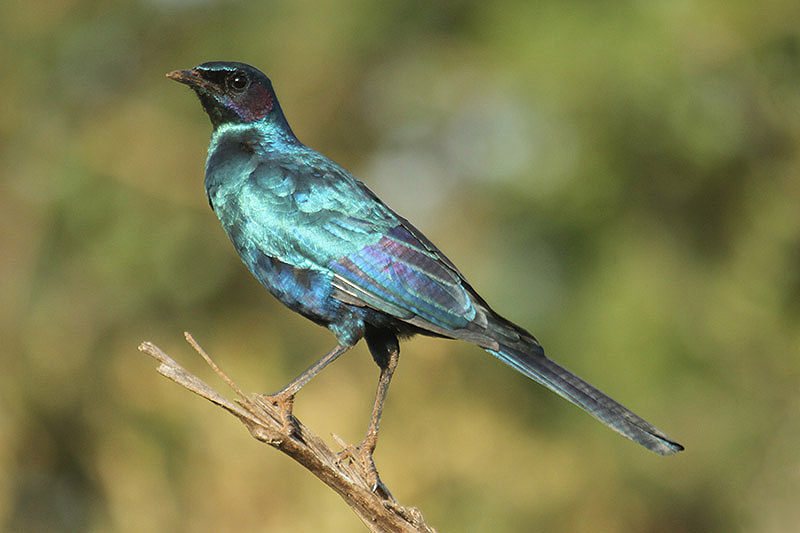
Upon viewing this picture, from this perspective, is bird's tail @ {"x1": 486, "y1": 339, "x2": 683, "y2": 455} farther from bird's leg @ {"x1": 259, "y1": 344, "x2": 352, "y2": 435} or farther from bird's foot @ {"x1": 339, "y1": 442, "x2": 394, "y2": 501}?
bird's leg @ {"x1": 259, "y1": 344, "x2": 352, "y2": 435}

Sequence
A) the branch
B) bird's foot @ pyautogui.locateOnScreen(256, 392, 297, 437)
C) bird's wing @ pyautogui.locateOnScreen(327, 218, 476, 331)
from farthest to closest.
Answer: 1. bird's wing @ pyautogui.locateOnScreen(327, 218, 476, 331)
2. bird's foot @ pyautogui.locateOnScreen(256, 392, 297, 437)
3. the branch

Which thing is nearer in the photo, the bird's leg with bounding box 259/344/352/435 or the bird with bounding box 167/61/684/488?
the bird's leg with bounding box 259/344/352/435

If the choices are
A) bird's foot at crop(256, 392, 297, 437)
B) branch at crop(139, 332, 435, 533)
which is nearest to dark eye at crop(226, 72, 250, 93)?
branch at crop(139, 332, 435, 533)

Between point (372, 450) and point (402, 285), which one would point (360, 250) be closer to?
point (402, 285)

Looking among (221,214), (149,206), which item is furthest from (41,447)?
(221,214)

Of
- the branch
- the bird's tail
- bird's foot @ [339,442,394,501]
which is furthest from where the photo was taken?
bird's foot @ [339,442,394,501]

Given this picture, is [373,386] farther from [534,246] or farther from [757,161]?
[757,161]

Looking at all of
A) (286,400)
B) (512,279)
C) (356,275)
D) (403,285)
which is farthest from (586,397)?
(512,279)
